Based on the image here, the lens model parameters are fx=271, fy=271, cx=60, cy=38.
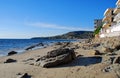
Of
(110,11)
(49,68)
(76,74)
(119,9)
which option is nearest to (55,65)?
(49,68)

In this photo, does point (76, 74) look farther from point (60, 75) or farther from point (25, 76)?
point (25, 76)

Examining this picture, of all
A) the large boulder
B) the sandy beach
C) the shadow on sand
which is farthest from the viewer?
the large boulder

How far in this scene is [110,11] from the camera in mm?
54562

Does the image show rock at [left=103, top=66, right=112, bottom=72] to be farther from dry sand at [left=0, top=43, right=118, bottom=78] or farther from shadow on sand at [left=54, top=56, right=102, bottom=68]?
shadow on sand at [left=54, top=56, right=102, bottom=68]

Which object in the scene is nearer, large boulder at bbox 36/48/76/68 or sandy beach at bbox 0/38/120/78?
sandy beach at bbox 0/38/120/78

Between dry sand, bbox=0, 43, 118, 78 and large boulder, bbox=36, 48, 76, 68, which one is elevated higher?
large boulder, bbox=36, 48, 76, 68

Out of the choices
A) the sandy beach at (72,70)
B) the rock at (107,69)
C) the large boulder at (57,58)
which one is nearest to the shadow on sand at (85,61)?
the sandy beach at (72,70)

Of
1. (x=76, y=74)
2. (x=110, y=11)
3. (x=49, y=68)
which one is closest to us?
(x=76, y=74)

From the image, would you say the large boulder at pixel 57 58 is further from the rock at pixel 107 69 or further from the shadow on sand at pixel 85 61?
the rock at pixel 107 69

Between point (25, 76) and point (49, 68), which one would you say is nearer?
point (25, 76)

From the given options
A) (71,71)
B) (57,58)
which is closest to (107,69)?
(71,71)

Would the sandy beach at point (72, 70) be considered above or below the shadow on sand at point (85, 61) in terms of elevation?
below

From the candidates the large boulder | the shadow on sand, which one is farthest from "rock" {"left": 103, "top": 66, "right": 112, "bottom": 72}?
the large boulder

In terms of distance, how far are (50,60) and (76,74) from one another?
2.85m
